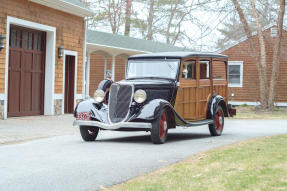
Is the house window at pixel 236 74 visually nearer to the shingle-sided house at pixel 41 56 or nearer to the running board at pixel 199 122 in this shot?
the shingle-sided house at pixel 41 56

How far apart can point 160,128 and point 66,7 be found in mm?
10146

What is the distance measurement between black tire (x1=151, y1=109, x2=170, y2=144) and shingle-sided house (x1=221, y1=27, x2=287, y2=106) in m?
22.8

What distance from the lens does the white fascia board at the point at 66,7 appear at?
1892 centimetres

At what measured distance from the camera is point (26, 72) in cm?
1870

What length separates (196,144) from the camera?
11500mm

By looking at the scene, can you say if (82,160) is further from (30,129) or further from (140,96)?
(30,129)

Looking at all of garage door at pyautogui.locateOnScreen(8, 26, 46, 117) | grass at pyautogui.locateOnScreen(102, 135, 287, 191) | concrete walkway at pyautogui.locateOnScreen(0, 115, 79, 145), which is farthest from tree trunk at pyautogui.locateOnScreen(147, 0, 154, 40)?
grass at pyautogui.locateOnScreen(102, 135, 287, 191)

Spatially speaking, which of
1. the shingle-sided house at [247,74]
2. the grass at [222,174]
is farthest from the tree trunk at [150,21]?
the grass at [222,174]

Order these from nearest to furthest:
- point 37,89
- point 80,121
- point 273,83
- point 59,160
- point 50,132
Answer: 1. point 59,160
2. point 80,121
3. point 50,132
4. point 37,89
5. point 273,83

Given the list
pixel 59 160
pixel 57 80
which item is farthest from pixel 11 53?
pixel 59 160

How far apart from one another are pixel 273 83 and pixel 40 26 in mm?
14282

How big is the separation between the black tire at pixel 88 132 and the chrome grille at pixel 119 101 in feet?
2.31

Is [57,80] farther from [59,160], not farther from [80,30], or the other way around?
[59,160]

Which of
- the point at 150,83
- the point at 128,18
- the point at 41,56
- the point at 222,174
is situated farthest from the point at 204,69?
the point at 128,18
